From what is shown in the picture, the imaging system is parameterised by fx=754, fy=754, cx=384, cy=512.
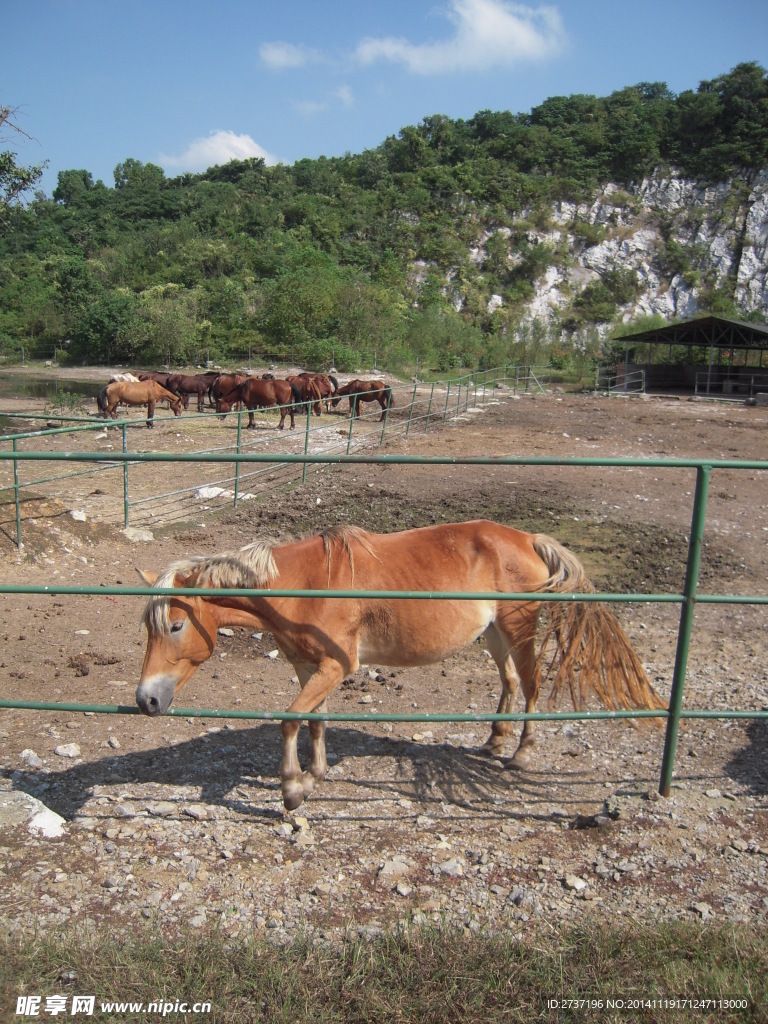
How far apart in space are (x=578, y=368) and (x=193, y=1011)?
4270 centimetres

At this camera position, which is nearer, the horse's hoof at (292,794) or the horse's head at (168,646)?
the horse's head at (168,646)

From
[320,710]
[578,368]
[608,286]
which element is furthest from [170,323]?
[608,286]

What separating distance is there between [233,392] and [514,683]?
16.8 m

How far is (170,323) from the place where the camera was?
34.9m

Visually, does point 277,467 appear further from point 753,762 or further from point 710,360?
point 710,360

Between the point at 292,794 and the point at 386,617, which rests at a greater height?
the point at 386,617

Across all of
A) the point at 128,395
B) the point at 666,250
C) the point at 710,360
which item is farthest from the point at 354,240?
the point at 128,395

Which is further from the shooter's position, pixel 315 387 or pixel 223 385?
pixel 315 387

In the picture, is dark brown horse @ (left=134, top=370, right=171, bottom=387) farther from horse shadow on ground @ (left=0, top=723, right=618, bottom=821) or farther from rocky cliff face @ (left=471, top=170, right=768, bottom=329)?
rocky cliff face @ (left=471, top=170, right=768, bottom=329)

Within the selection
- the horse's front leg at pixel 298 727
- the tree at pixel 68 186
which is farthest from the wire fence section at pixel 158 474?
the tree at pixel 68 186

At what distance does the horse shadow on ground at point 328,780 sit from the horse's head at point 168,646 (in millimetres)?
599

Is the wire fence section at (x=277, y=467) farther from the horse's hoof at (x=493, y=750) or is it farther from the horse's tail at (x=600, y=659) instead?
the horse's hoof at (x=493, y=750)

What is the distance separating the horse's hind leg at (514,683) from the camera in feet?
13.0

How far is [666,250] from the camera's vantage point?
6606 centimetres
